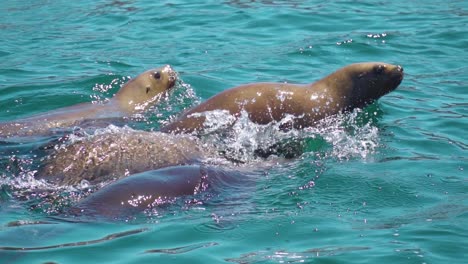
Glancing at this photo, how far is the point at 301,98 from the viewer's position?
344 inches

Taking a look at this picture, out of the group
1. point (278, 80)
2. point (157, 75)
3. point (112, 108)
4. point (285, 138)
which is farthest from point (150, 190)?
point (278, 80)

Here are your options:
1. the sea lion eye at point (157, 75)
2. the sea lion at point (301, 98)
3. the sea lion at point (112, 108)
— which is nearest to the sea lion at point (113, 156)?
the sea lion at point (301, 98)

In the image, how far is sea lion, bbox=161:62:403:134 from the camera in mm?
8516

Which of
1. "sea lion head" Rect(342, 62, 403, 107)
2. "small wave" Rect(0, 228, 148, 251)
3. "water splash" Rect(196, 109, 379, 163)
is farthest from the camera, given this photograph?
"sea lion head" Rect(342, 62, 403, 107)

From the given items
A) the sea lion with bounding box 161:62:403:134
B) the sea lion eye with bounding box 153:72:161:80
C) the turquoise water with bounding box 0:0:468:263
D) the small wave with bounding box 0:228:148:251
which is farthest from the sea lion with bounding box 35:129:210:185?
the sea lion eye with bounding box 153:72:161:80

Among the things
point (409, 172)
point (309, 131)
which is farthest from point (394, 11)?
point (409, 172)

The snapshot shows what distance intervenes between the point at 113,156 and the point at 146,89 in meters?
2.82

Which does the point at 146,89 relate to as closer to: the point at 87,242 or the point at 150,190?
the point at 150,190

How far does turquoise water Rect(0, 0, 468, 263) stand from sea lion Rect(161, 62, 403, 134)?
25cm

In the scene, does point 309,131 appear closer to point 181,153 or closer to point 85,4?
point 181,153

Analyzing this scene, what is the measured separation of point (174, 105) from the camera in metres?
9.98

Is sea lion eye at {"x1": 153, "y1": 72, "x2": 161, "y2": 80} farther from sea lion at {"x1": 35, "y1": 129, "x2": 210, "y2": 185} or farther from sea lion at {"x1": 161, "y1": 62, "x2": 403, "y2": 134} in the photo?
sea lion at {"x1": 35, "y1": 129, "x2": 210, "y2": 185}

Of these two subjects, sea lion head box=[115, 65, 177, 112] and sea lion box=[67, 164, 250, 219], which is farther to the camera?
sea lion head box=[115, 65, 177, 112]

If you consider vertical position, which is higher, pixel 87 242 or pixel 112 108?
pixel 87 242
